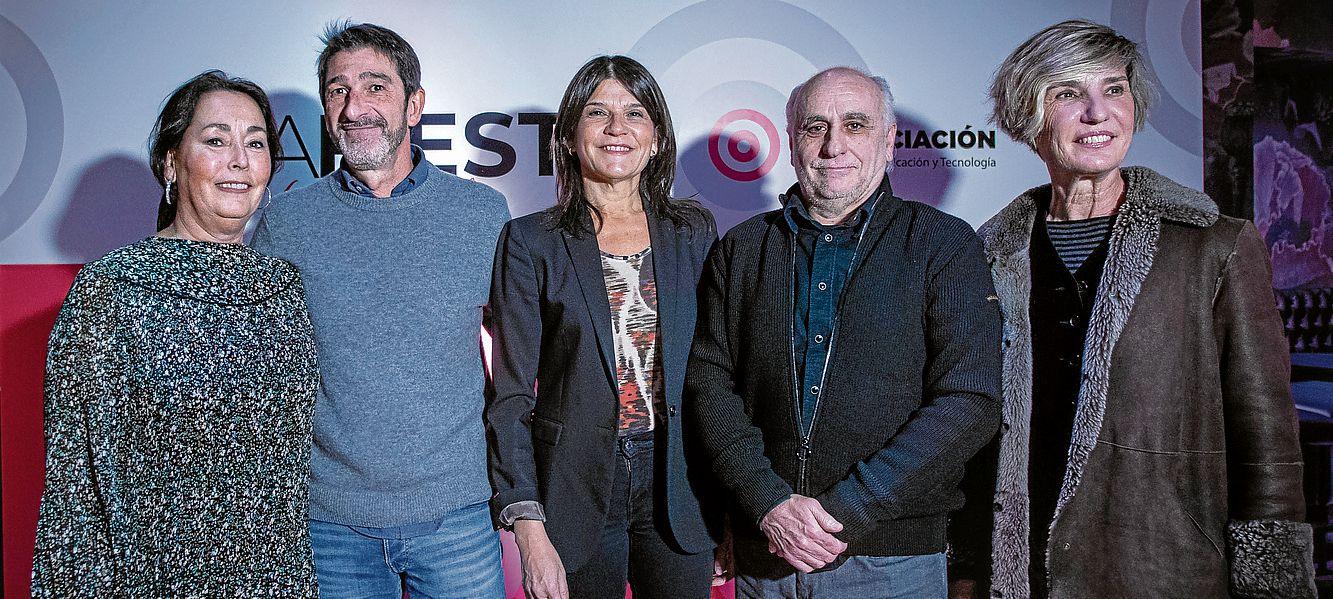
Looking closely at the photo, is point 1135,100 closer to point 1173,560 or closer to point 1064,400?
point 1064,400

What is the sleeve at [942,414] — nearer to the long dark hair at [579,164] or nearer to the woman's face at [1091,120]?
the woman's face at [1091,120]

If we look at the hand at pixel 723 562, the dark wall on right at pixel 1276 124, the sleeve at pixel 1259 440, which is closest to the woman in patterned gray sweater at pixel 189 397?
the hand at pixel 723 562

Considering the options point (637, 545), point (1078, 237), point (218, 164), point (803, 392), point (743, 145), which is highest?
point (743, 145)

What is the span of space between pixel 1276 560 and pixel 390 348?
217cm

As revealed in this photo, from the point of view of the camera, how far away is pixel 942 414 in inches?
71.4

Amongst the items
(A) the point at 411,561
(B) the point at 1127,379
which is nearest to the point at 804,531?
(B) the point at 1127,379

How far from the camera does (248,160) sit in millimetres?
1968

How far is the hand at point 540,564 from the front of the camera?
2.05m

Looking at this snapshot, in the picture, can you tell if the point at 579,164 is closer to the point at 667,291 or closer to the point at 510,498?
the point at 667,291

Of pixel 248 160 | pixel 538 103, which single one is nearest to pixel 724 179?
pixel 538 103

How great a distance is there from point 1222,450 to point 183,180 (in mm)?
2572

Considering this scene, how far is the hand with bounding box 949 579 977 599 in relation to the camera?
2373 millimetres

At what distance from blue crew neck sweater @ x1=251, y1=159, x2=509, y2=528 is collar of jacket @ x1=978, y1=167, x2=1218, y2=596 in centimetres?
140

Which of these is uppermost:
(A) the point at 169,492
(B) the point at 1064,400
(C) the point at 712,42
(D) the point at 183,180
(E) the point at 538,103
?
(C) the point at 712,42
